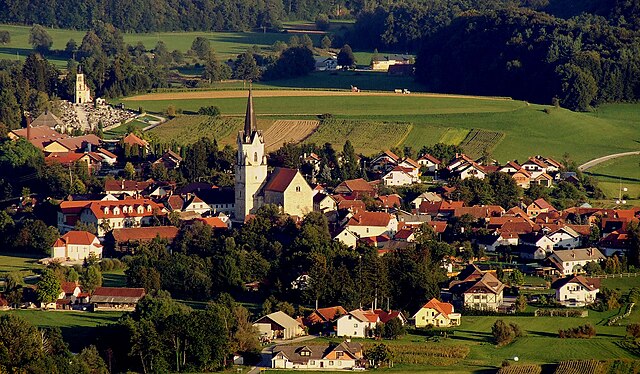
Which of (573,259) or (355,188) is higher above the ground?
(573,259)

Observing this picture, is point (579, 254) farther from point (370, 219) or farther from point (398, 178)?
point (398, 178)

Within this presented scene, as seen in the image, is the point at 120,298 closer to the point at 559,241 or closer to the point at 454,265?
the point at 454,265

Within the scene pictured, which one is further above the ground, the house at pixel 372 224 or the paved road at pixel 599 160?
the house at pixel 372 224

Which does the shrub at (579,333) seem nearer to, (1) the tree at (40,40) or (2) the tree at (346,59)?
(2) the tree at (346,59)

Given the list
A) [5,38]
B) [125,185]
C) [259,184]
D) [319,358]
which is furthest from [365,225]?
[5,38]

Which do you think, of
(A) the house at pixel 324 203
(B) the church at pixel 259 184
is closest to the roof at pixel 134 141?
(B) the church at pixel 259 184

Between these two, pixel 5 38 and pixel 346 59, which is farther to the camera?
pixel 5 38

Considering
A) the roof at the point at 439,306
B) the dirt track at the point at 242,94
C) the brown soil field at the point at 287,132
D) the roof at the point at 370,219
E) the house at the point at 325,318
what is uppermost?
the roof at the point at 439,306
